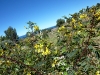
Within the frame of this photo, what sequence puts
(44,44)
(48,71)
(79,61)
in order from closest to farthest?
(79,61), (48,71), (44,44)

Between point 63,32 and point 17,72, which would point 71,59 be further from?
point 17,72

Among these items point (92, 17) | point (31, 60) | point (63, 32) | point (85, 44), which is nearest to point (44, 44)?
point (63, 32)

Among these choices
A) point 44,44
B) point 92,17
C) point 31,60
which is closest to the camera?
point 92,17

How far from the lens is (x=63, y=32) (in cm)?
259

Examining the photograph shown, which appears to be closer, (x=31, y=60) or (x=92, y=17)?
(x=92, y=17)

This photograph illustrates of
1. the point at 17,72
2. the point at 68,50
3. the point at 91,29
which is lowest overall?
the point at 17,72

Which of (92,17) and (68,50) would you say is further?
(68,50)

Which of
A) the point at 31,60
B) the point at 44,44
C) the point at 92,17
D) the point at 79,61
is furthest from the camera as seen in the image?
the point at 31,60

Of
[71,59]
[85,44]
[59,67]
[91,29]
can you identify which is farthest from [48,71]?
[91,29]

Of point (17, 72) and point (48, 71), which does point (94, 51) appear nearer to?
point (48, 71)

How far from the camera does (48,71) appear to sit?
2.52 metres

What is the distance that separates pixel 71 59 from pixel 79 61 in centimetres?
10

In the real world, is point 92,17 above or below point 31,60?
above

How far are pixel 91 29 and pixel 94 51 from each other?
9.0 inches
